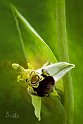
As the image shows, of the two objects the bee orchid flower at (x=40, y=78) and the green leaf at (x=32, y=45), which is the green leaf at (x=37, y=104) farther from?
the green leaf at (x=32, y=45)

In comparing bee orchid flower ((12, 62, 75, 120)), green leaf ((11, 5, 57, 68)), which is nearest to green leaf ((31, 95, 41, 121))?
bee orchid flower ((12, 62, 75, 120))

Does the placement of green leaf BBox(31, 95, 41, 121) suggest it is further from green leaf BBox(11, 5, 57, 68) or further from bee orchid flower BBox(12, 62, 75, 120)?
green leaf BBox(11, 5, 57, 68)

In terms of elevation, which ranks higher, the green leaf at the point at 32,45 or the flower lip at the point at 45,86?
the green leaf at the point at 32,45

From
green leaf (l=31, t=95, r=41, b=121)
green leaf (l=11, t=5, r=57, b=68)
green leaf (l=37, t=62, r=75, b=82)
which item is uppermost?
green leaf (l=11, t=5, r=57, b=68)

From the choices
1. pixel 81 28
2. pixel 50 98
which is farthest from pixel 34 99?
pixel 81 28

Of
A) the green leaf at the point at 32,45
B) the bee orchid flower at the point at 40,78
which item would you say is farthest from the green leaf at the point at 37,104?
the green leaf at the point at 32,45

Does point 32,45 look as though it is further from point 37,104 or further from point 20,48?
point 37,104
